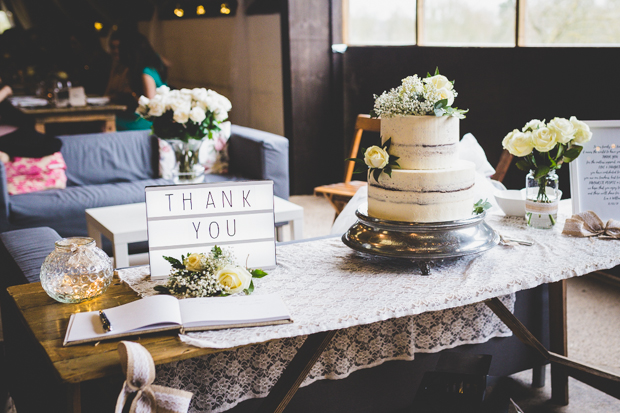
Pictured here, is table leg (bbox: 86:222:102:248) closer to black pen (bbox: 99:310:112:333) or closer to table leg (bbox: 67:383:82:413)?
black pen (bbox: 99:310:112:333)

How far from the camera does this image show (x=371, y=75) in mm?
5047

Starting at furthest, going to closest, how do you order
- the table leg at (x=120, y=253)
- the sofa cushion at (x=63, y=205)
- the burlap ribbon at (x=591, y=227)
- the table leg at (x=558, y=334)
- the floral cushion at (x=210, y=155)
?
the floral cushion at (x=210, y=155), the sofa cushion at (x=63, y=205), the table leg at (x=120, y=253), the table leg at (x=558, y=334), the burlap ribbon at (x=591, y=227)

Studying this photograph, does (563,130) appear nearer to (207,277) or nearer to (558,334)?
(558,334)

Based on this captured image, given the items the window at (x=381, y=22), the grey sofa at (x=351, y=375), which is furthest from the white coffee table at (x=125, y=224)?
the window at (x=381, y=22)

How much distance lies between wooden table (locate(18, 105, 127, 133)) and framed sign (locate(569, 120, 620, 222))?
4.24m

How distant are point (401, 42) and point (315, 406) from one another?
12.1 feet

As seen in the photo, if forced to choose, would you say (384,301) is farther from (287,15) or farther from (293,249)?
(287,15)

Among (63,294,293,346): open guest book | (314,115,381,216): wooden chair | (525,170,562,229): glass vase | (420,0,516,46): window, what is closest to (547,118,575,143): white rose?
(525,170,562,229): glass vase

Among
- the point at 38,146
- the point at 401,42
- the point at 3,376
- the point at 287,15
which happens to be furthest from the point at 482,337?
the point at 287,15

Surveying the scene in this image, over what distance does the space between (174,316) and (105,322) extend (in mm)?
137

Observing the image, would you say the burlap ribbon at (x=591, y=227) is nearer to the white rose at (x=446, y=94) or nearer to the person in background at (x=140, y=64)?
the white rose at (x=446, y=94)

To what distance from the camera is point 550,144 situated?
71.5 inches

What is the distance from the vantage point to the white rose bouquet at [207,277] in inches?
54.7

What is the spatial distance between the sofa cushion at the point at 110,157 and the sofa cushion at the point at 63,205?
1.09ft
